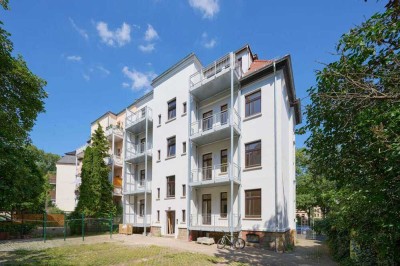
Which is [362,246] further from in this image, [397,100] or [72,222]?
[72,222]

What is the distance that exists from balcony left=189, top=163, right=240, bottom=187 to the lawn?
5254 mm

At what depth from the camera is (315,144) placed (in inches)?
334

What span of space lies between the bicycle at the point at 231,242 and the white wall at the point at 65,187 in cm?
3386

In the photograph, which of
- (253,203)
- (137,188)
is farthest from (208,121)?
(137,188)

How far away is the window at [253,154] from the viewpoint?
1827cm

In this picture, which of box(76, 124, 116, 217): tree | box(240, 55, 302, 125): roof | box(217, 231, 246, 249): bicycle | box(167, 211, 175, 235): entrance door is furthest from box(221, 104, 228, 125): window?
box(76, 124, 116, 217): tree

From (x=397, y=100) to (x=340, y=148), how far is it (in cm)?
248

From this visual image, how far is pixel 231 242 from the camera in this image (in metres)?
16.7

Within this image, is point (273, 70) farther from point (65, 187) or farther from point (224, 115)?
point (65, 187)

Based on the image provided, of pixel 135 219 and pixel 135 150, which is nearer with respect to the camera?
pixel 135 219

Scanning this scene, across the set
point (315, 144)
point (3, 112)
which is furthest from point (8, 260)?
point (315, 144)

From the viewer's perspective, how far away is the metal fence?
22.2 meters

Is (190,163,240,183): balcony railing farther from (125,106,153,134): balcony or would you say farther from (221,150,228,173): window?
(125,106,153,134): balcony

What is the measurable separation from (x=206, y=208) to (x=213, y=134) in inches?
210
